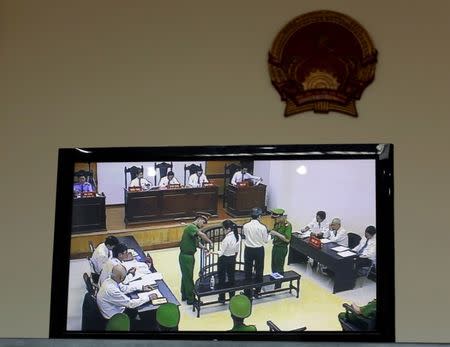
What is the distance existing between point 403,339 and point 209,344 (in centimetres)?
84

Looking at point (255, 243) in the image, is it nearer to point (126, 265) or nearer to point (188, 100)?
point (126, 265)

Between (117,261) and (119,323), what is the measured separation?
27 centimetres

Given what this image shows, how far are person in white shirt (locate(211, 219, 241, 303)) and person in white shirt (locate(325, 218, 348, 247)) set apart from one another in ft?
1.34

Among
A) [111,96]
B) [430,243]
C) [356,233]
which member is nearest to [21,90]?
[111,96]

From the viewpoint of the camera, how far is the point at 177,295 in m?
2.22

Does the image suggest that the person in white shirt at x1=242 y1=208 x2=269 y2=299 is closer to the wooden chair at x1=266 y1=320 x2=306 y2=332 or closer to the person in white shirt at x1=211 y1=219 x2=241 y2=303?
the person in white shirt at x1=211 y1=219 x2=241 y2=303

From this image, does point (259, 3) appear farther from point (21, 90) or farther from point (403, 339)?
point (403, 339)

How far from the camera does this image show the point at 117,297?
2.22 m

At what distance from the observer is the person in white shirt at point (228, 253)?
2.23 m

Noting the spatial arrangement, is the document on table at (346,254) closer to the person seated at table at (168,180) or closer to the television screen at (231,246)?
the television screen at (231,246)

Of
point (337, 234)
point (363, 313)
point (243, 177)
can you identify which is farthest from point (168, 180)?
point (363, 313)

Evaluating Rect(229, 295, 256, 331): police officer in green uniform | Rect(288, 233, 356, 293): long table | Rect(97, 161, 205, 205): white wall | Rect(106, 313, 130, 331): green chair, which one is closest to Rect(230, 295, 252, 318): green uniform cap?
Rect(229, 295, 256, 331): police officer in green uniform

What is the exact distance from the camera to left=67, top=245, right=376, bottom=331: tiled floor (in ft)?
7.20

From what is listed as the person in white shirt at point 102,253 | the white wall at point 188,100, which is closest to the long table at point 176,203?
the person in white shirt at point 102,253
